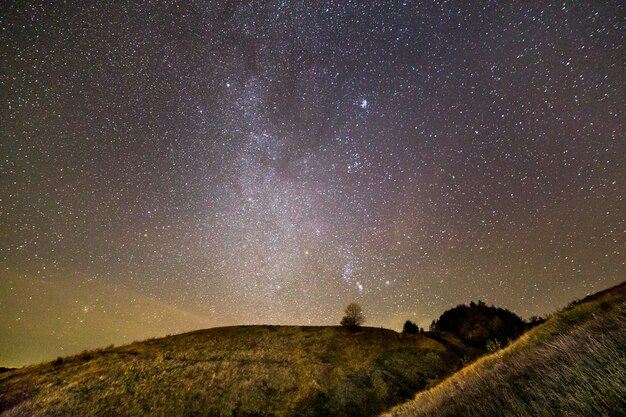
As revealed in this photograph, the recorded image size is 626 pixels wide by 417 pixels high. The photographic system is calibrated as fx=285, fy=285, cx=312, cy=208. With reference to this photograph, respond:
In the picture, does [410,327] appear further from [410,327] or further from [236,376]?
[236,376]

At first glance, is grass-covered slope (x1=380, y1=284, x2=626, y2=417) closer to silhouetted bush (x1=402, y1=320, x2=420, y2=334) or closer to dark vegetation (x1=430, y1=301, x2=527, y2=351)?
dark vegetation (x1=430, y1=301, x2=527, y2=351)

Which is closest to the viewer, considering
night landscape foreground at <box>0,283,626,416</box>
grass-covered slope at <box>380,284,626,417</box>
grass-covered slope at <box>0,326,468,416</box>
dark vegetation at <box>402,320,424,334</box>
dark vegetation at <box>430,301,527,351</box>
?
grass-covered slope at <box>380,284,626,417</box>

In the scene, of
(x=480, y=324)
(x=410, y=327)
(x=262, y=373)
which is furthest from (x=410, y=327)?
(x=262, y=373)

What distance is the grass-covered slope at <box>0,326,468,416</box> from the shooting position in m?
17.1

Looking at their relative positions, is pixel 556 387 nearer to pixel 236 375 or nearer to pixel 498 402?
pixel 498 402

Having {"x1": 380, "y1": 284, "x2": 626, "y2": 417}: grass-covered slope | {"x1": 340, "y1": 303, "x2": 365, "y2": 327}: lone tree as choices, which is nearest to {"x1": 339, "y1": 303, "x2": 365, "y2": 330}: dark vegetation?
{"x1": 340, "y1": 303, "x2": 365, "y2": 327}: lone tree

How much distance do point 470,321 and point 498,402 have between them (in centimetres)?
2702

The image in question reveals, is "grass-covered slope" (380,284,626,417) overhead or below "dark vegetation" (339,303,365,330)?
below

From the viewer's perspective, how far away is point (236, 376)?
1973 cm

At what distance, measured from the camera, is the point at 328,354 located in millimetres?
22750

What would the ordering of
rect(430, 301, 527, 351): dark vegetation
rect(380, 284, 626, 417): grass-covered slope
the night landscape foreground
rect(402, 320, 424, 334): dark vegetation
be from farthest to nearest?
rect(402, 320, 424, 334): dark vegetation < rect(430, 301, 527, 351): dark vegetation < the night landscape foreground < rect(380, 284, 626, 417): grass-covered slope

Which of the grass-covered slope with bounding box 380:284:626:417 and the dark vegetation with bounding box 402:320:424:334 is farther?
the dark vegetation with bounding box 402:320:424:334

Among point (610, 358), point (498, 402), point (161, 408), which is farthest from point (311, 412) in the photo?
point (610, 358)

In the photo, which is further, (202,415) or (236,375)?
(236,375)
